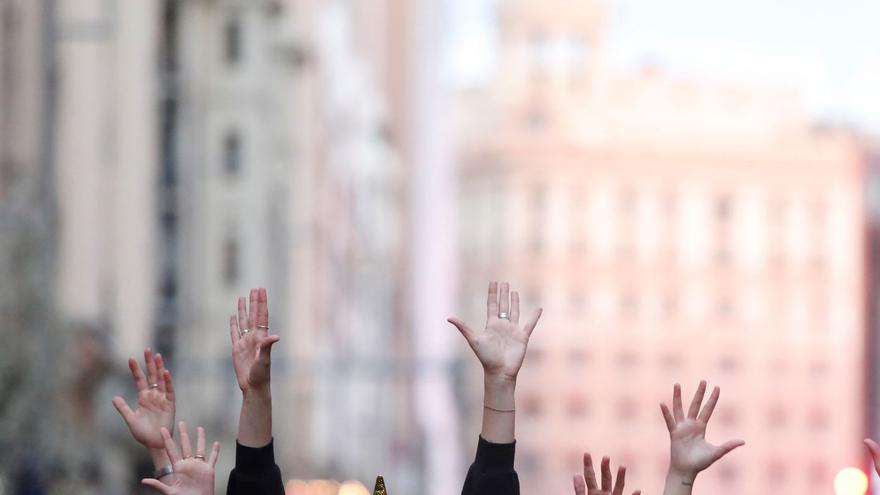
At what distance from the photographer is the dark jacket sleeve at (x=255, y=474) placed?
15.2 ft

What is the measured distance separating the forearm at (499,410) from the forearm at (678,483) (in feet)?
1.21

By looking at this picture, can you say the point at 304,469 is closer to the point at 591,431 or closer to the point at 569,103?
the point at 591,431

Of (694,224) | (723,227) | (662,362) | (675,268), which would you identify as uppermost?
(694,224)

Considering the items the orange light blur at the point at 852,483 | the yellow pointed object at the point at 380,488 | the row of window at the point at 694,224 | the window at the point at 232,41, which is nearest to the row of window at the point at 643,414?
the row of window at the point at 694,224

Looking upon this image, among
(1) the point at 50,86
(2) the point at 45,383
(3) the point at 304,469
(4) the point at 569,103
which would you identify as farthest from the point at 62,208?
(4) the point at 569,103

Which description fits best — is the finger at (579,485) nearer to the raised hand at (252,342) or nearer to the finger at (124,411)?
the raised hand at (252,342)

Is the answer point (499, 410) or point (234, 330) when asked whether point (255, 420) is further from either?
point (499, 410)

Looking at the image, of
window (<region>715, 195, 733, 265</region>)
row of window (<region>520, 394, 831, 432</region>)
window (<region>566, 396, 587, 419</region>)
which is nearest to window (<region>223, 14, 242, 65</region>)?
row of window (<region>520, 394, 831, 432</region>)

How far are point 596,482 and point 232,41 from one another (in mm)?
38478

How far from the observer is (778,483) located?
113 metres

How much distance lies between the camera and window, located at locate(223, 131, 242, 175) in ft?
142

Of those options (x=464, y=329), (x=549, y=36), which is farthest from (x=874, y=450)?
(x=549, y=36)

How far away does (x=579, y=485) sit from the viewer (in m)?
4.67

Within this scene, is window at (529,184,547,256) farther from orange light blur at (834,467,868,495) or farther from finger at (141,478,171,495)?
finger at (141,478,171,495)
